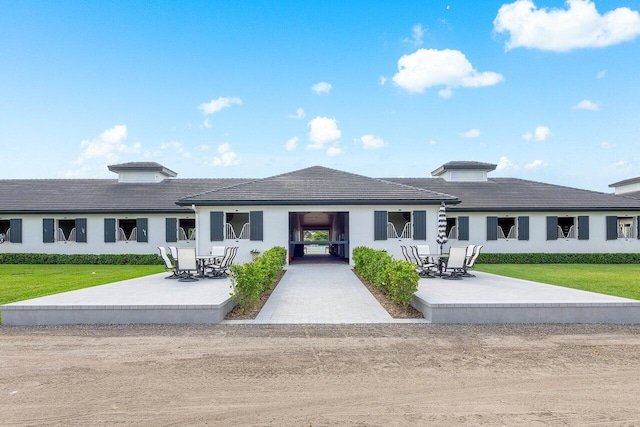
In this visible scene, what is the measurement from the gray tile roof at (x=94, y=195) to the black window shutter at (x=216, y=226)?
4.32m

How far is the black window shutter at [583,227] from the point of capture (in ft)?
67.5

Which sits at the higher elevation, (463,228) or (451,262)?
(463,228)

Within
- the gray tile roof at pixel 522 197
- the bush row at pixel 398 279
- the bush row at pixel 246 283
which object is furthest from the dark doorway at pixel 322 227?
the bush row at pixel 246 283

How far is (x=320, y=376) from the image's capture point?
4.27m

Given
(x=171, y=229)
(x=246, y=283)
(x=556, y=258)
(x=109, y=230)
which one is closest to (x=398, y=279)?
(x=246, y=283)

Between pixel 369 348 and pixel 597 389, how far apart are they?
2611mm

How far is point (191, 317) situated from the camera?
6.77 m

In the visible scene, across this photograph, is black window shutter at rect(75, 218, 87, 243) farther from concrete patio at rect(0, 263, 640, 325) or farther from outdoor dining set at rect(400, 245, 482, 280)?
outdoor dining set at rect(400, 245, 482, 280)

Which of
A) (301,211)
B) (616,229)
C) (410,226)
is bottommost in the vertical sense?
(616,229)

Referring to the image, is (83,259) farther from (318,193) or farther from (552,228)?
(552,228)

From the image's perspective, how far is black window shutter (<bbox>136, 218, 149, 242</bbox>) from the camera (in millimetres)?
20345

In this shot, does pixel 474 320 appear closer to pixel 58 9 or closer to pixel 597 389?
pixel 597 389

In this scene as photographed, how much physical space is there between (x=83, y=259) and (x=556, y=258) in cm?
2473

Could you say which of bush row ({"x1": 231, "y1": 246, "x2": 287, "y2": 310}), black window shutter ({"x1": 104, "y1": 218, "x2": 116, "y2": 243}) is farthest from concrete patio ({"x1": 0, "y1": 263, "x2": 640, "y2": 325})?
black window shutter ({"x1": 104, "y1": 218, "x2": 116, "y2": 243})
